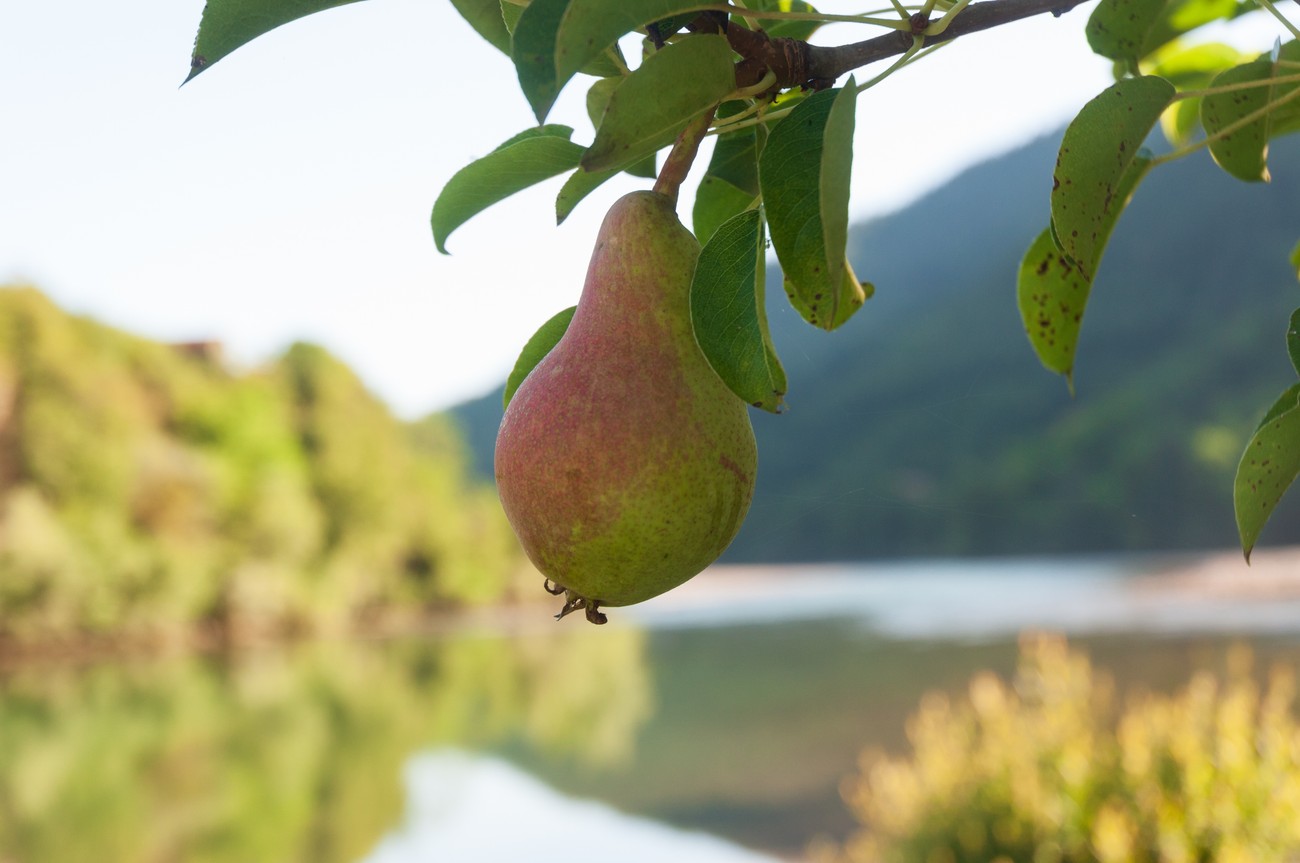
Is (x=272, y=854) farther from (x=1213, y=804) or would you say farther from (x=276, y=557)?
(x=276, y=557)

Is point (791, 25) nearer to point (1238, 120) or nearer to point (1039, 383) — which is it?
point (1238, 120)

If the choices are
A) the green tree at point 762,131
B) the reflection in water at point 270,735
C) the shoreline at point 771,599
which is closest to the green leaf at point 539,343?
the green tree at point 762,131

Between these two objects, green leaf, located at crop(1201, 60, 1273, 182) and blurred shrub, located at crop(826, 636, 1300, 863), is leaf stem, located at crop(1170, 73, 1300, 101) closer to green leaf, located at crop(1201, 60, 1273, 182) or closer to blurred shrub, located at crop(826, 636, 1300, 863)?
green leaf, located at crop(1201, 60, 1273, 182)

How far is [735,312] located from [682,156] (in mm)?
57

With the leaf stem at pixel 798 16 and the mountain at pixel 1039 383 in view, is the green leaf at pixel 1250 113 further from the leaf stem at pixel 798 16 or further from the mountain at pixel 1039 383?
the mountain at pixel 1039 383

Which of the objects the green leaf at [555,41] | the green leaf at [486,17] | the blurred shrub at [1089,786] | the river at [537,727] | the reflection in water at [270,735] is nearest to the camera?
the green leaf at [555,41]

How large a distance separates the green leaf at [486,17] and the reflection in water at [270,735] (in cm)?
813

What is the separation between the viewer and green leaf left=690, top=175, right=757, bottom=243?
0.44 metres

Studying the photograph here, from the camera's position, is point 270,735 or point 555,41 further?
point 270,735

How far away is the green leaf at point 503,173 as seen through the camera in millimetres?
350

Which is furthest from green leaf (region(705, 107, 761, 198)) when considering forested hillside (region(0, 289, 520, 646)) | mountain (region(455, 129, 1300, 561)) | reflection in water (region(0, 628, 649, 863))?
mountain (region(455, 129, 1300, 561))

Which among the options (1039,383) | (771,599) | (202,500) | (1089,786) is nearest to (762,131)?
(1089,786)

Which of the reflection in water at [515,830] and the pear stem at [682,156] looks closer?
the pear stem at [682,156]

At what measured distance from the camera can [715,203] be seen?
1.45 feet
